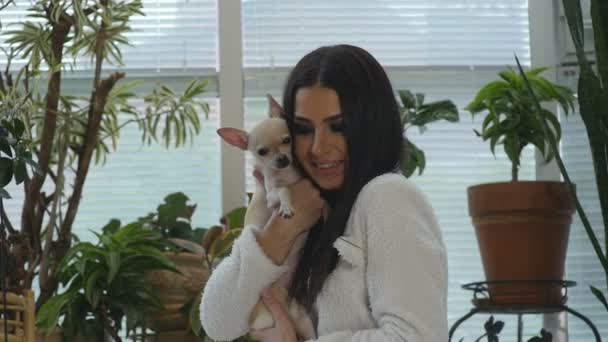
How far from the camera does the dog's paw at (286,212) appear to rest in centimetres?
184

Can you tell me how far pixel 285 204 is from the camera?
6.22 ft

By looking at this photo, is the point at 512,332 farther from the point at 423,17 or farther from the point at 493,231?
the point at 423,17

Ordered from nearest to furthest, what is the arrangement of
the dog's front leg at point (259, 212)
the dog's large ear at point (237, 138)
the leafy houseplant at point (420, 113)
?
the dog's front leg at point (259, 212) → the dog's large ear at point (237, 138) → the leafy houseplant at point (420, 113)

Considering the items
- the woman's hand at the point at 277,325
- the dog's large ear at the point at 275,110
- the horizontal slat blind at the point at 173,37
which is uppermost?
the horizontal slat blind at the point at 173,37

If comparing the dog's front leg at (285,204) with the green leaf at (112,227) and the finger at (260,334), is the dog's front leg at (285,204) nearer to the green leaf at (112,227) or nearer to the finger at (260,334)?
the finger at (260,334)

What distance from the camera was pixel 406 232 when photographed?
165 centimetres

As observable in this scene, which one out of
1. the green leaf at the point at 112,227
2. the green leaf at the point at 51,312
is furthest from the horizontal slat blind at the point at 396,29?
the green leaf at the point at 51,312

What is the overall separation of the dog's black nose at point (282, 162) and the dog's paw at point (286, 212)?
0.54 ft

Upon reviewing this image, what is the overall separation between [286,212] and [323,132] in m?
0.19

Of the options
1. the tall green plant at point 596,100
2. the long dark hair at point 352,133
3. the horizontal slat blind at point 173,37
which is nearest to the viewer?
the long dark hair at point 352,133

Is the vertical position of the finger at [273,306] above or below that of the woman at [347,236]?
below

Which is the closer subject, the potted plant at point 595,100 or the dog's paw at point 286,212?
the dog's paw at point 286,212

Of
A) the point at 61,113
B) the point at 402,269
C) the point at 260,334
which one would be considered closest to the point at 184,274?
the point at 61,113

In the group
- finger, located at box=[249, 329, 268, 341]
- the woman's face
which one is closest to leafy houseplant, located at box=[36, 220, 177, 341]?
finger, located at box=[249, 329, 268, 341]
